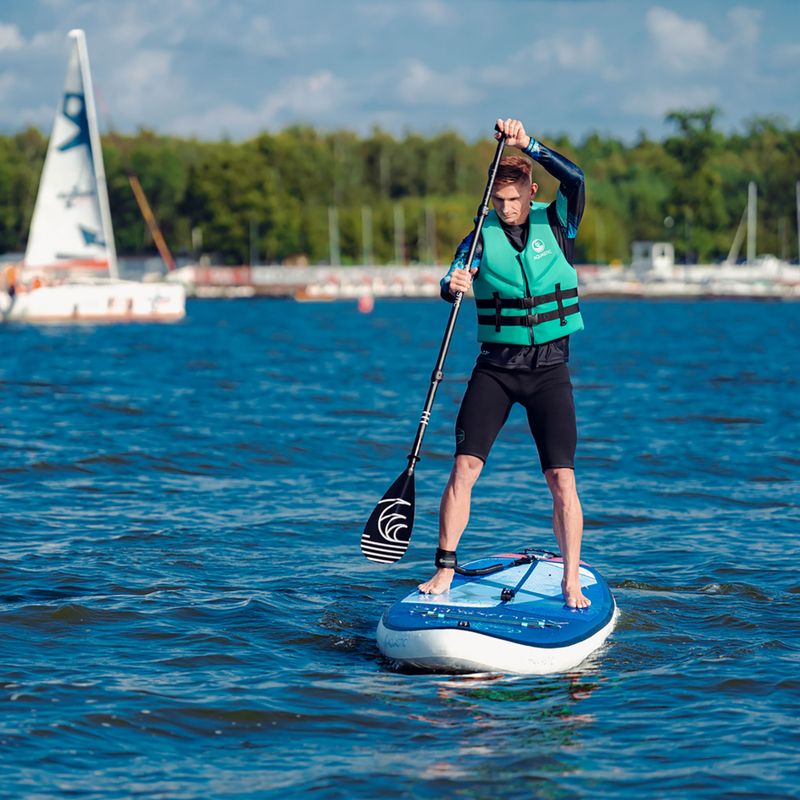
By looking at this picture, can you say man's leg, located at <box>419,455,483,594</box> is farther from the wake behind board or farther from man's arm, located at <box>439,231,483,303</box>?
man's arm, located at <box>439,231,483,303</box>

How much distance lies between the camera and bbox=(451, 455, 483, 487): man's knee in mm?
7730

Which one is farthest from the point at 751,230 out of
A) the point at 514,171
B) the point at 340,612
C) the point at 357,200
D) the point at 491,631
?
the point at 491,631

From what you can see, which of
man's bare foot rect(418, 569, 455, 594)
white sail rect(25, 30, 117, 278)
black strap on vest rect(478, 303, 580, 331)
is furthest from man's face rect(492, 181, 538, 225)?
white sail rect(25, 30, 117, 278)

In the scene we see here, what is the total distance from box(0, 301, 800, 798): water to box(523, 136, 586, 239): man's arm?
2598mm

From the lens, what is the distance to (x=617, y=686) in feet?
24.8

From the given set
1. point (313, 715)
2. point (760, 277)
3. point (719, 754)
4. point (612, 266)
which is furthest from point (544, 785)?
point (612, 266)

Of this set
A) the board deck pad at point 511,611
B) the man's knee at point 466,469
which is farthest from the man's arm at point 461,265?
the board deck pad at point 511,611

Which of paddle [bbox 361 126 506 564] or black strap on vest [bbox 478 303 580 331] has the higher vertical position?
black strap on vest [bbox 478 303 580 331]

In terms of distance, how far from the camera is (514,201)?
25.6ft

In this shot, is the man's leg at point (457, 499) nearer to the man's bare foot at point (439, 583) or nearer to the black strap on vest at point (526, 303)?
the man's bare foot at point (439, 583)

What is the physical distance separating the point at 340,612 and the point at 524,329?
2.62 metres

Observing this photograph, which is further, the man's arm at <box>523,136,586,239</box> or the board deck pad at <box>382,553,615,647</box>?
the man's arm at <box>523,136,586,239</box>

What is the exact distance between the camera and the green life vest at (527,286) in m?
7.79

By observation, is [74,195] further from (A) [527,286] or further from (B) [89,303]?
(A) [527,286]
